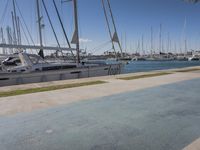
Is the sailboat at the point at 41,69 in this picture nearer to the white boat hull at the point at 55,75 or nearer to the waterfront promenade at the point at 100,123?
the white boat hull at the point at 55,75

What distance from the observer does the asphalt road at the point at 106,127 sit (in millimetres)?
3332

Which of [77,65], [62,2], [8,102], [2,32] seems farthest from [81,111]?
[2,32]

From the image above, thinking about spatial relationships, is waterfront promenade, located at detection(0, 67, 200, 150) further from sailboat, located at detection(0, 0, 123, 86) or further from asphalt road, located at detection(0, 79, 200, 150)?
sailboat, located at detection(0, 0, 123, 86)

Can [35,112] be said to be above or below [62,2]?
below

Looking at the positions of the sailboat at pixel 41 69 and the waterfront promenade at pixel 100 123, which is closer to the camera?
the waterfront promenade at pixel 100 123

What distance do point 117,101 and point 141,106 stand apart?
88 cm

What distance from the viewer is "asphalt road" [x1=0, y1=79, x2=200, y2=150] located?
333 centimetres

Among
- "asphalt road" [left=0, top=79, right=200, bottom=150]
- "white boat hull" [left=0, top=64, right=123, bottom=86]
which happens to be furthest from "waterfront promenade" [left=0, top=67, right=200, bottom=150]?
"white boat hull" [left=0, top=64, right=123, bottom=86]

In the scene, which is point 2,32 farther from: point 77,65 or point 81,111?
point 81,111

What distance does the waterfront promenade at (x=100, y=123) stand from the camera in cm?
335

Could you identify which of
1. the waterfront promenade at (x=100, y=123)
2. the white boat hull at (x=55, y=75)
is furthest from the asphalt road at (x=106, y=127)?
the white boat hull at (x=55, y=75)

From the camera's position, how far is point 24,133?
385 centimetres

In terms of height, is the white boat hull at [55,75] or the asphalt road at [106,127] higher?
the white boat hull at [55,75]

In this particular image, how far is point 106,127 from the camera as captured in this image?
13.4ft
